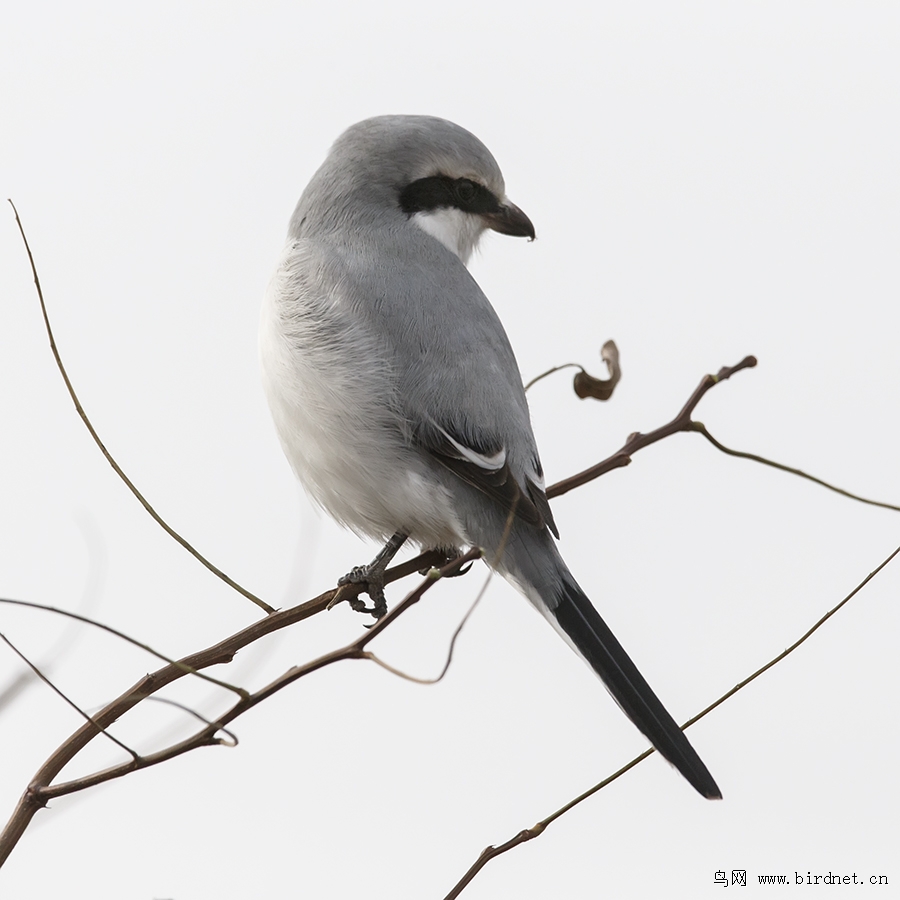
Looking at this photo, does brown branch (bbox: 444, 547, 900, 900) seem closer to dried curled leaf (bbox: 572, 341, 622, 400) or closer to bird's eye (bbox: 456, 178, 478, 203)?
dried curled leaf (bbox: 572, 341, 622, 400)

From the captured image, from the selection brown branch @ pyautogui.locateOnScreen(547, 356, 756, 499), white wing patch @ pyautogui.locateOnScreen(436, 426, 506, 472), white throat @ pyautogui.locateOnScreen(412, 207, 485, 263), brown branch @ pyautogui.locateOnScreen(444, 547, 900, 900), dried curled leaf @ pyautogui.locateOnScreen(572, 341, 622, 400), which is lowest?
brown branch @ pyautogui.locateOnScreen(444, 547, 900, 900)

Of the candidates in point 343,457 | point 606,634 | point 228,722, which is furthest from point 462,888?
point 343,457

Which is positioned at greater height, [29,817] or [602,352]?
[602,352]

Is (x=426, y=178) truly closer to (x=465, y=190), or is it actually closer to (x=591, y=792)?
(x=465, y=190)

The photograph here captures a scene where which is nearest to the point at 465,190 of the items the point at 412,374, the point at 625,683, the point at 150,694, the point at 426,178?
the point at 426,178

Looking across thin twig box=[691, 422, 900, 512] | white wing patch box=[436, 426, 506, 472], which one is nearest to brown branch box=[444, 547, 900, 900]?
thin twig box=[691, 422, 900, 512]

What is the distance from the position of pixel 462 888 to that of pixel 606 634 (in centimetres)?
81

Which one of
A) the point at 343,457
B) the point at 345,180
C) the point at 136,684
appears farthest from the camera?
the point at 345,180

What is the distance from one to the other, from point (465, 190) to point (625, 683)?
1.00 meters

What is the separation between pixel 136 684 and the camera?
3.83 ft

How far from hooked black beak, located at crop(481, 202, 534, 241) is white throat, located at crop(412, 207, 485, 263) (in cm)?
2

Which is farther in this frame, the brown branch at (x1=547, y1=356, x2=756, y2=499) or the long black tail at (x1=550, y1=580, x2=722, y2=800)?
the long black tail at (x1=550, y1=580, x2=722, y2=800)

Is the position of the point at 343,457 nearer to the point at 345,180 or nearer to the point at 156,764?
the point at 345,180

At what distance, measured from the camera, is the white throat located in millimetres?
2232
